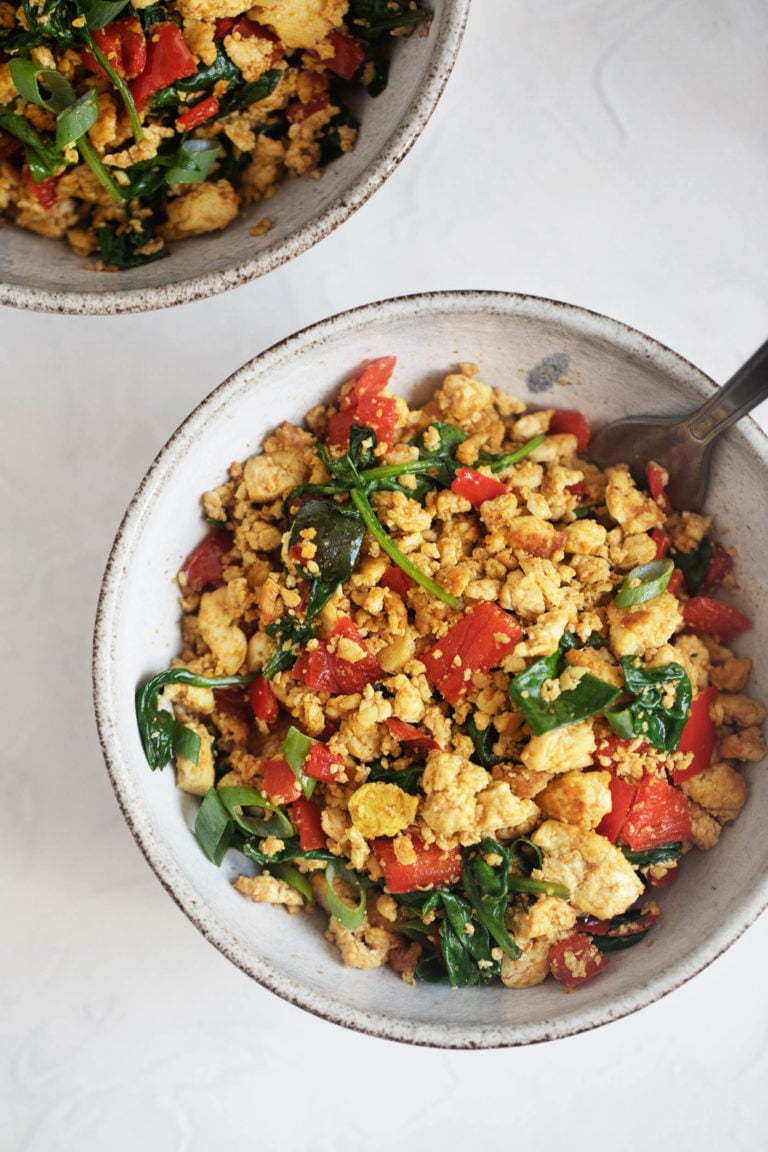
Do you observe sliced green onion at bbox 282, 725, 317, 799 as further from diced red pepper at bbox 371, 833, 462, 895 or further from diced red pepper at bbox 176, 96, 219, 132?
diced red pepper at bbox 176, 96, 219, 132

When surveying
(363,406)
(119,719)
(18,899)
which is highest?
(363,406)

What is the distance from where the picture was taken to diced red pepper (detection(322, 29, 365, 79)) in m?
2.13

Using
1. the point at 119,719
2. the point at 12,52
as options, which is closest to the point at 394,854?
the point at 119,719

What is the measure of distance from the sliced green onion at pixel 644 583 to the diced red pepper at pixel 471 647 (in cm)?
23

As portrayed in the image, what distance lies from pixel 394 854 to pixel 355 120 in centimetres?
156

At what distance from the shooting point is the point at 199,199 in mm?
2197

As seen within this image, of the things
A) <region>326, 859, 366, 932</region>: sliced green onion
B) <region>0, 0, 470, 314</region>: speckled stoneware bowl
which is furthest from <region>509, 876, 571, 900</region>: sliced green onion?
<region>0, 0, 470, 314</region>: speckled stoneware bowl

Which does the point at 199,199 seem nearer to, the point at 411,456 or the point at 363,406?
the point at 363,406

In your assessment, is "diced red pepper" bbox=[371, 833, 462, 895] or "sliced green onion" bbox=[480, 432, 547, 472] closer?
"diced red pepper" bbox=[371, 833, 462, 895]

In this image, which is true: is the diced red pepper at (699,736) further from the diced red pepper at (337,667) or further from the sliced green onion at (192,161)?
the sliced green onion at (192,161)

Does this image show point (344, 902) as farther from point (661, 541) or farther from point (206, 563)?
point (661, 541)

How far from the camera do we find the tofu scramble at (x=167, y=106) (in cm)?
197

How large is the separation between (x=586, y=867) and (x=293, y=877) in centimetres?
60

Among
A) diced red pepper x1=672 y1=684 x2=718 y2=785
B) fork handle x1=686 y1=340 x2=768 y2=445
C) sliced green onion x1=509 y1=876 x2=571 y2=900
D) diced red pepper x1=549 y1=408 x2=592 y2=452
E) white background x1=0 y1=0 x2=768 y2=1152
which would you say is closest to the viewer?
fork handle x1=686 y1=340 x2=768 y2=445
